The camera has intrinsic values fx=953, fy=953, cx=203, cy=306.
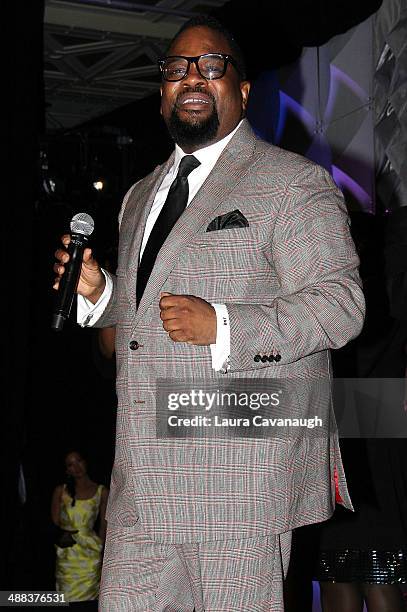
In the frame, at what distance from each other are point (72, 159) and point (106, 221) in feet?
3.72

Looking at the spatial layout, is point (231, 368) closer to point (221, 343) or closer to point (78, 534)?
point (221, 343)

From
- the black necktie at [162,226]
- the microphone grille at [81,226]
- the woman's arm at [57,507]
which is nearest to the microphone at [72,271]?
the microphone grille at [81,226]

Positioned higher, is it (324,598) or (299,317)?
(299,317)

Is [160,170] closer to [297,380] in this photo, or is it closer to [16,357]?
[297,380]

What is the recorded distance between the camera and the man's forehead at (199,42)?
2006 mm

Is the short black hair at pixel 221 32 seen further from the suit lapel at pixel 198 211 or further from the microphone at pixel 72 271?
the microphone at pixel 72 271

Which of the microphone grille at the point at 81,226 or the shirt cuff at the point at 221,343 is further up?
the microphone grille at the point at 81,226

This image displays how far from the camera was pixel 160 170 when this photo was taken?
7.02 ft

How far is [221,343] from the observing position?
5.64 ft

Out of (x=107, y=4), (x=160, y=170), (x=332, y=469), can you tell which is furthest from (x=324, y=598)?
(x=107, y=4)

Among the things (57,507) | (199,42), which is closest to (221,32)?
(199,42)

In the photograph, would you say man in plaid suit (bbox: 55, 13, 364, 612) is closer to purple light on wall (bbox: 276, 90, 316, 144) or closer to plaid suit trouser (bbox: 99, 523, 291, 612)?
plaid suit trouser (bbox: 99, 523, 291, 612)

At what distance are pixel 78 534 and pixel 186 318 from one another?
3.73 meters

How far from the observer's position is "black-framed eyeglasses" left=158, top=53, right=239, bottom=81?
199 centimetres
